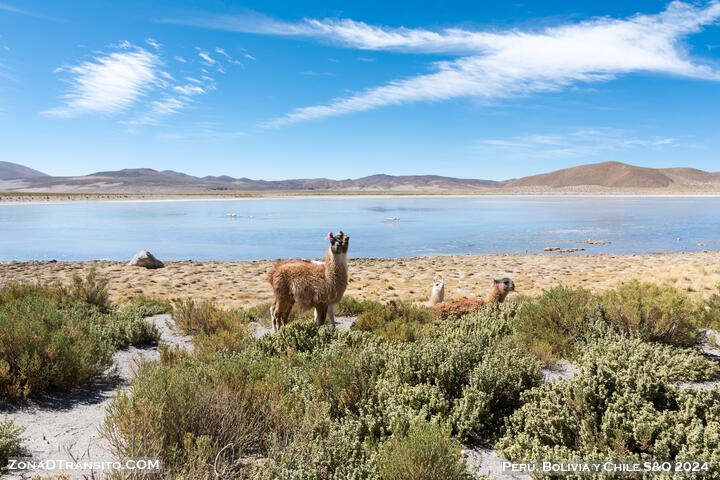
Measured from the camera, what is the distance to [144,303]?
32.2 ft

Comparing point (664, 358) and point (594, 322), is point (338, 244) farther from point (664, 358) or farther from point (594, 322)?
point (664, 358)

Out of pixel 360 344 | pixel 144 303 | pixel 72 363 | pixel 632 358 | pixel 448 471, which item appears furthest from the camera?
pixel 144 303

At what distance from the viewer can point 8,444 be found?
3.20 m

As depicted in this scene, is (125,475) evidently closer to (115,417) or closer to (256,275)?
(115,417)

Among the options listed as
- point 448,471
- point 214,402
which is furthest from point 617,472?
point 214,402

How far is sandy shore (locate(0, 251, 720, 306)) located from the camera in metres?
12.4

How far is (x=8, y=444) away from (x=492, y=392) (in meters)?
3.99

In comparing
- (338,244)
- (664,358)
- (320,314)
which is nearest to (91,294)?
(320,314)

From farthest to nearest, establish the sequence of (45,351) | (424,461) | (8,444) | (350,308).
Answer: (350,308)
(45,351)
(8,444)
(424,461)

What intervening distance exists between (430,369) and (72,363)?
3947 millimetres

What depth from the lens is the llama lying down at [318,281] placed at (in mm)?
6438

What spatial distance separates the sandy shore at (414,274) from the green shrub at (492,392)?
7.43 metres

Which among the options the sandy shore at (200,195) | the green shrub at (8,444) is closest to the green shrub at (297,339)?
the green shrub at (8,444)

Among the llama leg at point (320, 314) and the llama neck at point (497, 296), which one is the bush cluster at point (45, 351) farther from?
the llama neck at point (497, 296)
